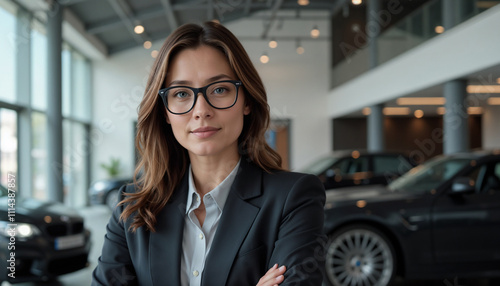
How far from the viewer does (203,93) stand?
1.32 meters

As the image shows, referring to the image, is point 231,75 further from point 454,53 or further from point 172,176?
point 454,53

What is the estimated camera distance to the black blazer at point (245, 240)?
131 cm

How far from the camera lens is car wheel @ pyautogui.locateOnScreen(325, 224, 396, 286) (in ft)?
13.2

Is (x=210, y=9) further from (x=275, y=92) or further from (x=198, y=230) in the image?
(x=198, y=230)

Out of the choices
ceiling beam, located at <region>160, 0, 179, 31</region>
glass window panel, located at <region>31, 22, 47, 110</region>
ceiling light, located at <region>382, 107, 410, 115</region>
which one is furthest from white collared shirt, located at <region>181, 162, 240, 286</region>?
ceiling light, located at <region>382, 107, 410, 115</region>

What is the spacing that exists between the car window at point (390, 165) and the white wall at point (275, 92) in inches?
308

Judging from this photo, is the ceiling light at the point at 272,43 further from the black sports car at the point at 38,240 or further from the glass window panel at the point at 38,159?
the black sports car at the point at 38,240

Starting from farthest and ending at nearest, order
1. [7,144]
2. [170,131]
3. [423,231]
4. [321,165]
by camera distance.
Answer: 1. [7,144]
2. [321,165]
3. [423,231]
4. [170,131]

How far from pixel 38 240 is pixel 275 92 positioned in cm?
1275

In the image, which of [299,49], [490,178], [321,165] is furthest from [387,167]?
[299,49]

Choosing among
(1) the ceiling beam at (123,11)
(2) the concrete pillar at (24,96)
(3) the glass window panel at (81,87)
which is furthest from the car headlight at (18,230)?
(3) the glass window panel at (81,87)

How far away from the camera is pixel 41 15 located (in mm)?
9547

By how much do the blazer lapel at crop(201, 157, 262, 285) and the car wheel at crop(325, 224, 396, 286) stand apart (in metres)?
2.86

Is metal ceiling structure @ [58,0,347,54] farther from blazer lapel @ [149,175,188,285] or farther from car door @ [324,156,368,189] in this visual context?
blazer lapel @ [149,175,188,285]
